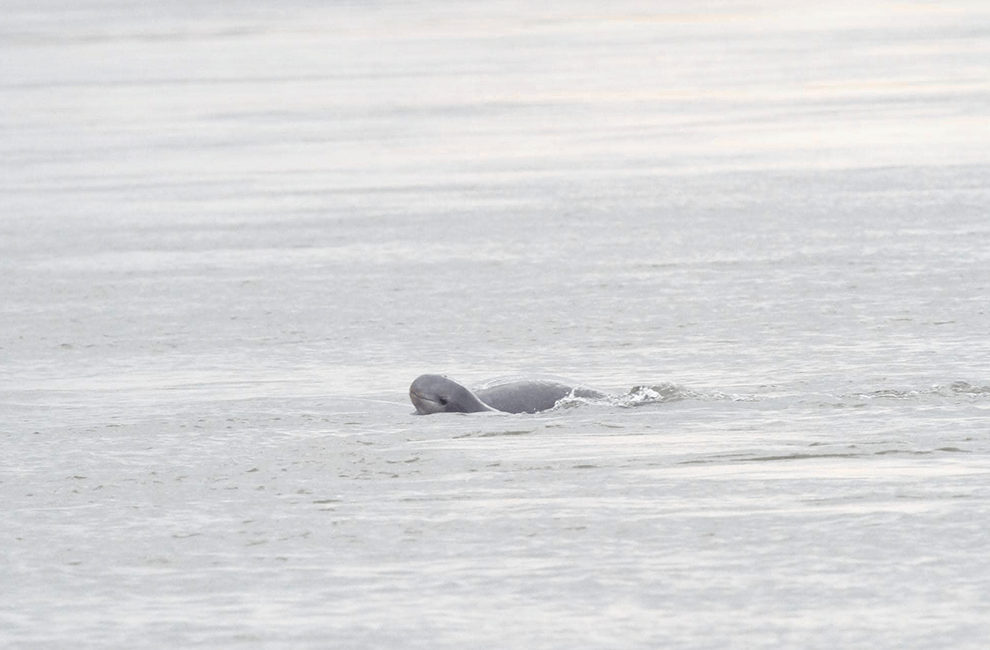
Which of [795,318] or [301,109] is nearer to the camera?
[795,318]

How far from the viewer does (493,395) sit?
37.8ft

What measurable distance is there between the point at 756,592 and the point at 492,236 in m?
11.8

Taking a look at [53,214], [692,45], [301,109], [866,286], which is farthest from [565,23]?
[866,286]

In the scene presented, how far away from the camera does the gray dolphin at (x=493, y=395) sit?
11.2 meters

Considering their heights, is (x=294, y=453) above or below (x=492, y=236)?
below

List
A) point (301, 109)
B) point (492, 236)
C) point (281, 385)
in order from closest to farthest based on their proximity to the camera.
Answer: point (281, 385) < point (492, 236) < point (301, 109)

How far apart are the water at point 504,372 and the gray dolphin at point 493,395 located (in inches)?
4.5

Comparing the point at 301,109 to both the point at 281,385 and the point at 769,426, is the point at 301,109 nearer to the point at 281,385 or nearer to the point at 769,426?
the point at 281,385

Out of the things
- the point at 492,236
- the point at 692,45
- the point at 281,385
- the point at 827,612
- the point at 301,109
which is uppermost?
the point at 692,45

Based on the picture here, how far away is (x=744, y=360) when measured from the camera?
12.7 metres

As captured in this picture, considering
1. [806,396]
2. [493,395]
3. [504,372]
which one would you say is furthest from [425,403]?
[806,396]

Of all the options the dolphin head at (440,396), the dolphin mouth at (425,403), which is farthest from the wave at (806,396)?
the dolphin mouth at (425,403)

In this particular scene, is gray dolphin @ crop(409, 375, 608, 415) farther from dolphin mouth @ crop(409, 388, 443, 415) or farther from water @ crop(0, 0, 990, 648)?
water @ crop(0, 0, 990, 648)

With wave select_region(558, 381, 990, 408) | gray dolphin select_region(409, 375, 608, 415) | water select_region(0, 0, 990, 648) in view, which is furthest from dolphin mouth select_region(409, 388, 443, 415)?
wave select_region(558, 381, 990, 408)
